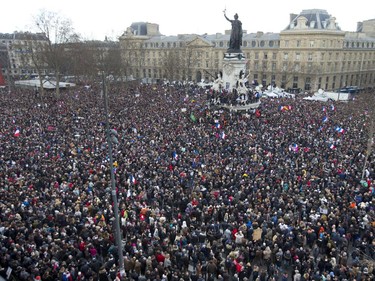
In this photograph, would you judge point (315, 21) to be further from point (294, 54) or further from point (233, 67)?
point (233, 67)

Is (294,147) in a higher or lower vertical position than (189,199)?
higher

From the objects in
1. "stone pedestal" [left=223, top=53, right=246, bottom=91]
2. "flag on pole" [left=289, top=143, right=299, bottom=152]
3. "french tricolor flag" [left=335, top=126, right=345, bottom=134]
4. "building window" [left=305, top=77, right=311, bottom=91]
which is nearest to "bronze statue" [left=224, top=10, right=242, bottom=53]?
"stone pedestal" [left=223, top=53, right=246, bottom=91]

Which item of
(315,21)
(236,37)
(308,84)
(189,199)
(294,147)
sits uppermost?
(315,21)

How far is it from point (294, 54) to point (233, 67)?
3459 cm

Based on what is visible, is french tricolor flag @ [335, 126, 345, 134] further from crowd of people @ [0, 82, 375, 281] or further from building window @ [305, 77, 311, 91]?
building window @ [305, 77, 311, 91]

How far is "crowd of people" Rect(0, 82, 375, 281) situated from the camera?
12.7m

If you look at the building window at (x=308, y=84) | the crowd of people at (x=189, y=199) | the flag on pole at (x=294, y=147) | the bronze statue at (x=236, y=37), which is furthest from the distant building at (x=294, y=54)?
the flag on pole at (x=294, y=147)

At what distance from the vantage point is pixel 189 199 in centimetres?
1795

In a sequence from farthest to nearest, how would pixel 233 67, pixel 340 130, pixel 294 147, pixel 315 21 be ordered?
pixel 315 21 < pixel 233 67 < pixel 340 130 < pixel 294 147

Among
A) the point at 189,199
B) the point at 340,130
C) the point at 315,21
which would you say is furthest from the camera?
the point at 315,21

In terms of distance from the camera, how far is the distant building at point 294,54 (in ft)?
224

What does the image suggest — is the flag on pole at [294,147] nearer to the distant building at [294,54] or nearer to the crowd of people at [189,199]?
the crowd of people at [189,199]

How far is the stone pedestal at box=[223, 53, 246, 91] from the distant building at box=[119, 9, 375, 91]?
803 inches

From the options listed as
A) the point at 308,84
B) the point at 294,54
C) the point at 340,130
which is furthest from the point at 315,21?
the point at 340,130
